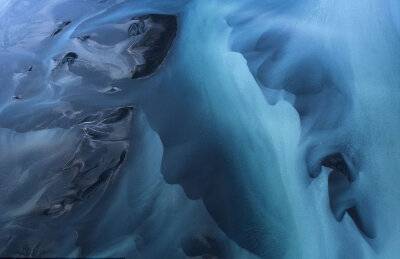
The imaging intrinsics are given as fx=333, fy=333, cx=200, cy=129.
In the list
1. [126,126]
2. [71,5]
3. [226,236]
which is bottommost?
[226,236]

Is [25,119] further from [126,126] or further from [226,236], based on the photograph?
[226,236]

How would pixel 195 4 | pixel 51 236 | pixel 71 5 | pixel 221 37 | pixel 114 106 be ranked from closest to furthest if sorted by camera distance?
1. pixel 51 236
2. pixel 114 106
3. pixel 221 37
4. pixel 195 4
5. pixel 71 5

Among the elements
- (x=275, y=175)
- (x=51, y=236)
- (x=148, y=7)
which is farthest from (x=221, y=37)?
(x=51, y=236)

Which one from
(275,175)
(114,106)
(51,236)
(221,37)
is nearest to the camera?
(51,236)

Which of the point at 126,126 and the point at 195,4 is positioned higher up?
the point at 195,4

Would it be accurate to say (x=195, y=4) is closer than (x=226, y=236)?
No

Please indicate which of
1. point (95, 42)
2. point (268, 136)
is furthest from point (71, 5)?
point (268, 136)
